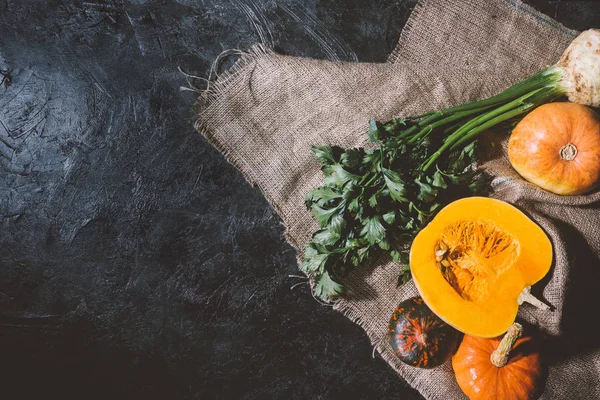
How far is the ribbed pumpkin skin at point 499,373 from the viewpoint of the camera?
218 cm

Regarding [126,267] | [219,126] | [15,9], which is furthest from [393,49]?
[15,9]

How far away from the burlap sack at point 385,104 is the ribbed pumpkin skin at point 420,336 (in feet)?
0.49

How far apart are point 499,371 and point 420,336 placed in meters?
0.41

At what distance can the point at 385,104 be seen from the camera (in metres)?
2.43

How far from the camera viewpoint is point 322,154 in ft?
7.54

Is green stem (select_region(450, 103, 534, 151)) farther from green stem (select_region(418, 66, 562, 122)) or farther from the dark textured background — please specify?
the dark textured background

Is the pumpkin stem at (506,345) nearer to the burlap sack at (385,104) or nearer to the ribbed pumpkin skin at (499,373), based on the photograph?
the ribbed pumpkin skin at (499,373)

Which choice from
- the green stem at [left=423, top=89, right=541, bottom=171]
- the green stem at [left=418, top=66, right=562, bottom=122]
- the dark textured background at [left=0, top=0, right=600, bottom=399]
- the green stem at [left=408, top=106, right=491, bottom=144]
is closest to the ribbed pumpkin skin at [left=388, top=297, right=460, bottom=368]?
the dark textured background at [left=0, top=0, right=600, bottom=399]

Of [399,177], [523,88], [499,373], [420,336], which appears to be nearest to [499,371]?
[499,373]

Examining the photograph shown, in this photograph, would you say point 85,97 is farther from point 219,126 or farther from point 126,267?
point 126,267

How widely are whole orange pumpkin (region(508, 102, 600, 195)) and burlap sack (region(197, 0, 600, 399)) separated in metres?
0.17

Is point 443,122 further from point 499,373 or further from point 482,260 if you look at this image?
point 499,373

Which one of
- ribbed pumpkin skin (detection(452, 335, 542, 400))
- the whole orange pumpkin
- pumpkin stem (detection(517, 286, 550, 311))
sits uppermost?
the whole orange pumpkin

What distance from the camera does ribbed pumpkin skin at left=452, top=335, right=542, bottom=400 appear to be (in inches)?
86.0
